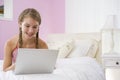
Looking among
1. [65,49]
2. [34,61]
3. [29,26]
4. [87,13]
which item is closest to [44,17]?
[87,13]

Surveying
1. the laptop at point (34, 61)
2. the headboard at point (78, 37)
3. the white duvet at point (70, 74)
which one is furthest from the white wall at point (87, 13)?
the laptop at point (34, 61)

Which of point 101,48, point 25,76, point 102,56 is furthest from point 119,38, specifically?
point 25,76

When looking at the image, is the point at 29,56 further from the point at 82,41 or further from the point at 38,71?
the point at 82,41

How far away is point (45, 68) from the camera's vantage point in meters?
1.59

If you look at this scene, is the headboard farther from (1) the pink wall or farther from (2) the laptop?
(2) the laptop

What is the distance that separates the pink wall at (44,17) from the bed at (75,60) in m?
0.41

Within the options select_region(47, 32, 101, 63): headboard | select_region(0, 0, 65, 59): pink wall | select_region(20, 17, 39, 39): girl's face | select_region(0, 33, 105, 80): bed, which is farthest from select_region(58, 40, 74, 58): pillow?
select_region(20, 17, 39, 39): girl's face

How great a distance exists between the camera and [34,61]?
1.49m

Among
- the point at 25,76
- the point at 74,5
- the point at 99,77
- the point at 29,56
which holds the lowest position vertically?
the point at 99,77

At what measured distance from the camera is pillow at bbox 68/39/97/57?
9.41 ft

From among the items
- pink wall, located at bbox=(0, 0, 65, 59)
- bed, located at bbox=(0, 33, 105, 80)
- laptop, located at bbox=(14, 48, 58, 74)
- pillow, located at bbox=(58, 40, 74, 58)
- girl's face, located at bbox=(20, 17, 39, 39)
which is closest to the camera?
laptop, located at bbox=(14, 48, 58, 74)

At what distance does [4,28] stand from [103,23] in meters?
1.52

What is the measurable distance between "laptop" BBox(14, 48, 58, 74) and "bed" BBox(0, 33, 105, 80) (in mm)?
44

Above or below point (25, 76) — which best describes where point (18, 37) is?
above
